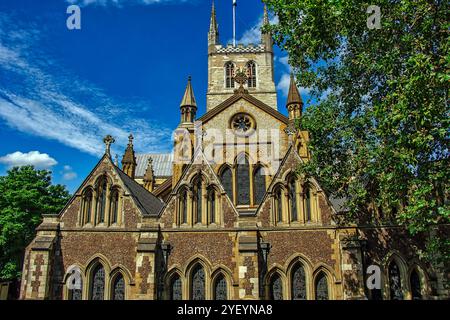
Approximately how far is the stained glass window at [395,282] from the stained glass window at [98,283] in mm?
12793

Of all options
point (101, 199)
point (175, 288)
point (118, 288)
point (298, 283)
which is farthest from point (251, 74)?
point (118, 288)

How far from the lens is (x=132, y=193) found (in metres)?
18.1

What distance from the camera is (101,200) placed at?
59.3 feet

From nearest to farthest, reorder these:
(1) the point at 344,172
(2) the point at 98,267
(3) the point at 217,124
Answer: (1) the point at 344,172 < (2) the point at 98,267 < (3) the point at 217,124

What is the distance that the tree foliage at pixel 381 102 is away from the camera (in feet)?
36.9

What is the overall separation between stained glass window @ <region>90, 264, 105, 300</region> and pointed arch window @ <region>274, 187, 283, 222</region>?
8.48 meters

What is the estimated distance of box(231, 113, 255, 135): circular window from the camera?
2464 centimetres

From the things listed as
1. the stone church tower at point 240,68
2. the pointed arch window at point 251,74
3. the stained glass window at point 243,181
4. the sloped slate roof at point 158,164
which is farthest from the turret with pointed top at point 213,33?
the stained glass window at point 243,181

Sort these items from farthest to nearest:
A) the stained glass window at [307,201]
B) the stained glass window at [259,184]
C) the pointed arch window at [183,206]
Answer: the stained glass window at [259,184]
the pointed arch window at [183,206]
the stained glass window at [307,201]

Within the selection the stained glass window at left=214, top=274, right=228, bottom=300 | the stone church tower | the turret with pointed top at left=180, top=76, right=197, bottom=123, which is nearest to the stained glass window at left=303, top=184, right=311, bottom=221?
the stained glass window at left=214, top=274, right=228, bottom=300

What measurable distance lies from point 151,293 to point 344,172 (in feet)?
31.5

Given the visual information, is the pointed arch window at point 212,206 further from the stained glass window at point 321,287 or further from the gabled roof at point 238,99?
the gabled roof at point 238,99
